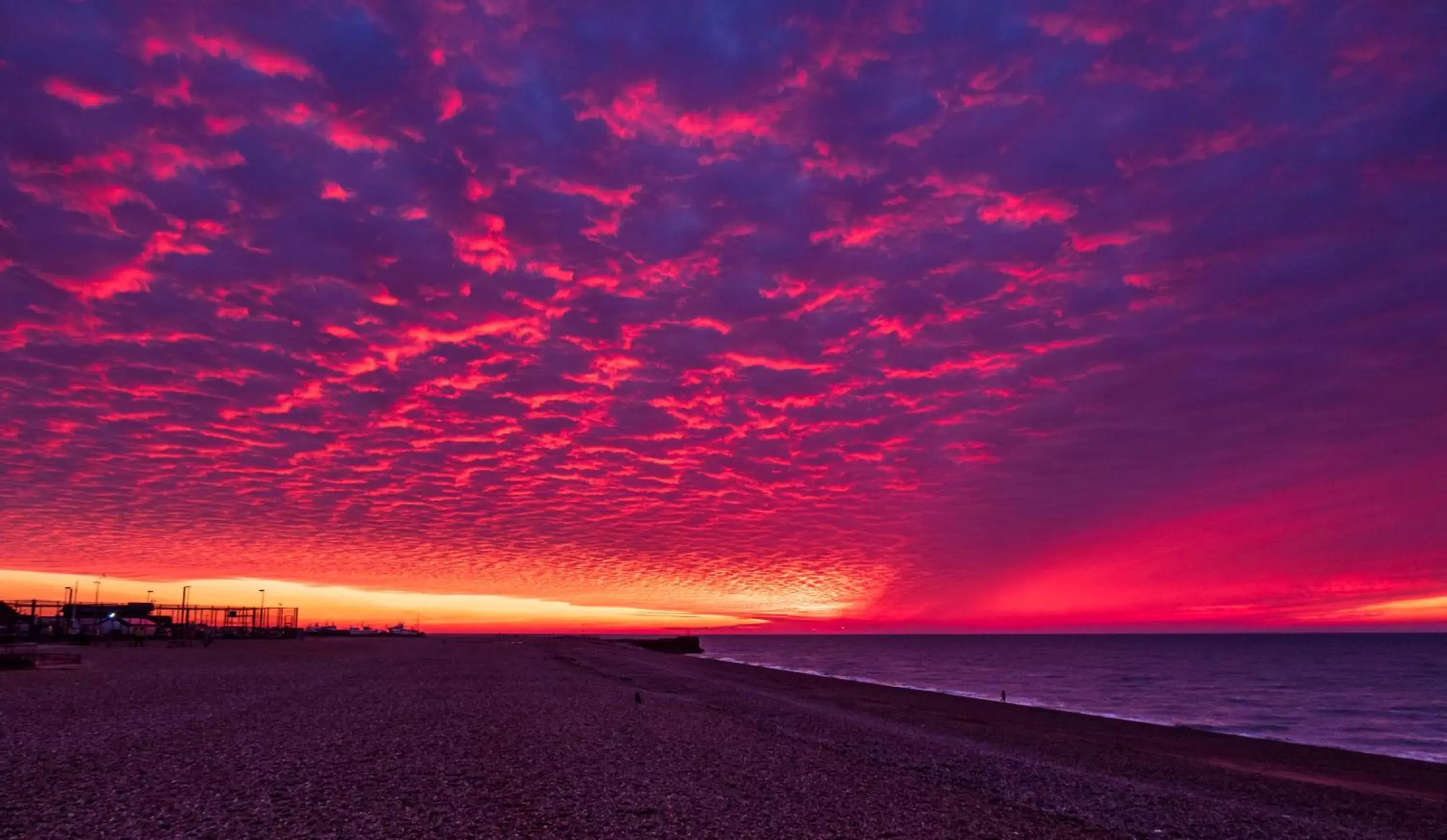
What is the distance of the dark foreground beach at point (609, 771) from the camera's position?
46.6 ft

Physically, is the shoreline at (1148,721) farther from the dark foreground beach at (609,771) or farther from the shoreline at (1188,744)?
the dark foreground beach at (609,771)

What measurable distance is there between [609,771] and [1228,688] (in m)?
87.3

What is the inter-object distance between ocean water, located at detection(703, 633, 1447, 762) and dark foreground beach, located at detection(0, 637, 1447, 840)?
13.0m

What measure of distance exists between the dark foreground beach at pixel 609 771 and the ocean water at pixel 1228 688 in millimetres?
12982

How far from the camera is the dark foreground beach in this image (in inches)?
559

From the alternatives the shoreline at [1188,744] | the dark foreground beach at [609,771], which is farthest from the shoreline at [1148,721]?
the dark foreground beach at [609,771]

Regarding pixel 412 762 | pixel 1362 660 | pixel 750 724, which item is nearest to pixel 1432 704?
pixel 750 724

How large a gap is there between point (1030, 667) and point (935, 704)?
84.0 meters

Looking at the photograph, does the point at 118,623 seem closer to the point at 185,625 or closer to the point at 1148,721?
the point at 185,625

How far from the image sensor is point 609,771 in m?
18.7

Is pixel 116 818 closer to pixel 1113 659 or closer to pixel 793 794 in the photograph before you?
pixel 793 794

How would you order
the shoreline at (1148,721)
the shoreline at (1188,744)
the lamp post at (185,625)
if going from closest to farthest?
the shoreline at (1188,744) < the shoreline at (1148,721) < the lamp post at (185,625)

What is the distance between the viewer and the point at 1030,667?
4909 inches

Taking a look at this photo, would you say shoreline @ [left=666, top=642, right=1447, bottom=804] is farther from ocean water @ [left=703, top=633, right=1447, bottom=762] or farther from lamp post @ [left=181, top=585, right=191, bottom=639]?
lamp post @ [left=181, top=585, right=191, bottom=639]
